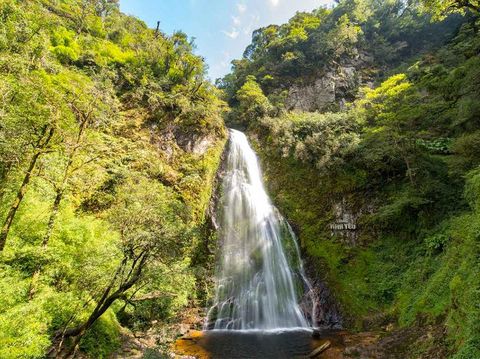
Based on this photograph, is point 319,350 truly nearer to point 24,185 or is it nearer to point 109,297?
point 109,297

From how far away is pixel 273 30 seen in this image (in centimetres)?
4441

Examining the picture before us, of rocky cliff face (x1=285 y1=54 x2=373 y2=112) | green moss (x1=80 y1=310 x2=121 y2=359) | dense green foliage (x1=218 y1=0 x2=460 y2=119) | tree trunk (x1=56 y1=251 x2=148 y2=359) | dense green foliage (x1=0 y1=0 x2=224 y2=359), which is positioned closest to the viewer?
tree trunk (x1=56 y1=251 x2=148 y2=359)

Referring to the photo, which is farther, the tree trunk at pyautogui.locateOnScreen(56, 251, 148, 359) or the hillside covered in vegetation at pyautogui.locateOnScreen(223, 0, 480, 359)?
the hillside covered in vegetation at pyautogui.locateOnScreen(223, 0, 480, 359)

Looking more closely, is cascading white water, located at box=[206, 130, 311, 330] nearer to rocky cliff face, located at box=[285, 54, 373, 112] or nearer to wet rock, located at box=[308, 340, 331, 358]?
wet rock, located at box=[308, 340, 331, 358]

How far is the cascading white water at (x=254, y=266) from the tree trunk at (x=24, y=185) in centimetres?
980

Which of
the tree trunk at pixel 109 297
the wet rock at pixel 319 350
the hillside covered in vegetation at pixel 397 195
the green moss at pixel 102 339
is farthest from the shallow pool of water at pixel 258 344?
the tree trunk at pixel 109 297

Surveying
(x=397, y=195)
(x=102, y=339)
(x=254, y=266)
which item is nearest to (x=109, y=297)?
(x=102, y=339)

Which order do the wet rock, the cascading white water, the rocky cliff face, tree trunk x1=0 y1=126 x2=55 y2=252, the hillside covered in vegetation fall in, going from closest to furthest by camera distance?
1. tree trunk x1=0 y1=126 x2=55 y2=252
2. the hillside covered in vegetation
3. the wet rock
4. the cascading white water
5. the rocky cliff face

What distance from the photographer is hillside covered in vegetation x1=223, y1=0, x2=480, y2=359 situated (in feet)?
31.5

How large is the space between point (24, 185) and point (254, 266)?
12.1 meters

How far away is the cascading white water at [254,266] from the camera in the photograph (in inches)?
586

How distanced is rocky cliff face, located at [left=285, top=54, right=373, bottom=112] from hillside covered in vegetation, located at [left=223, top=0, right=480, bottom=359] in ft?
22.5

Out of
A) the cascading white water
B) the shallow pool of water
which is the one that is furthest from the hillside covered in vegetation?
the shallow pool of water

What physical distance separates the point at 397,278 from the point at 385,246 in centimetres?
228
